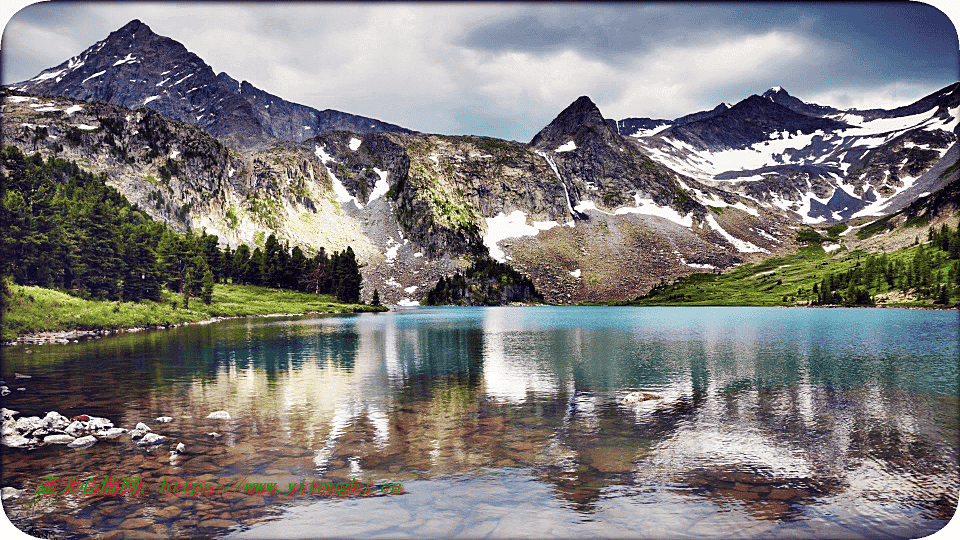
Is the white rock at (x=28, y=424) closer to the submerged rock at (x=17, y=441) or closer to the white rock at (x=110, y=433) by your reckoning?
the submerged rock at (x=17, y=441)

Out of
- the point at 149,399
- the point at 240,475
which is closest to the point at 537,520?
the point at 240,475

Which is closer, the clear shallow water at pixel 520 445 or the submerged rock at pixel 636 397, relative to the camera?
the clear shallow water at pixel 520 445

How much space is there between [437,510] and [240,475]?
8993 millimetres

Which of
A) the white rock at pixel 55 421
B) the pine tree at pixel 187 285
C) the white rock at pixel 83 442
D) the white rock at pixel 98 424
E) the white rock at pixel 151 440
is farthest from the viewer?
the pine tree at pixel 187 285

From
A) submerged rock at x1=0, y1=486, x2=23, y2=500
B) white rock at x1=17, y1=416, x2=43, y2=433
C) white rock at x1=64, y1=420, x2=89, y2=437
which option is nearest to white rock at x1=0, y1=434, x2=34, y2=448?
white rock at x1=17, y1=416, x2=43, y2=433

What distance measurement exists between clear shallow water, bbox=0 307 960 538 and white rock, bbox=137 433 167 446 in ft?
2.53

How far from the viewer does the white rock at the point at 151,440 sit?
25.7 meters

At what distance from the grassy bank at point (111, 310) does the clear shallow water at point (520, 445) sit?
22.9 m

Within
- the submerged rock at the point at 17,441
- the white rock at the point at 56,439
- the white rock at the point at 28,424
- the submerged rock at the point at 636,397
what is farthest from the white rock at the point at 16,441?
the submerged rock at the point at 636,397

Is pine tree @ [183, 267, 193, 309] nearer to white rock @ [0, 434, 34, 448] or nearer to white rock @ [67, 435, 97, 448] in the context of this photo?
white rock @ [0, 434, 34, 448]

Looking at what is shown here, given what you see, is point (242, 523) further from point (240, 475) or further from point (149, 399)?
point (149, 399)

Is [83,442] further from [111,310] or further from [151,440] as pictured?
[111,310]

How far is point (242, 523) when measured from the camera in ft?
55.1

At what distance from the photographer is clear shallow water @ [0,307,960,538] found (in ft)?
57.2
